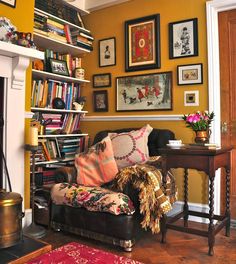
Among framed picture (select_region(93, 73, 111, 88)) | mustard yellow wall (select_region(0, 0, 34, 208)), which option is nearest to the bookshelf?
framed picture (select_region(93, 73, 111, 88))

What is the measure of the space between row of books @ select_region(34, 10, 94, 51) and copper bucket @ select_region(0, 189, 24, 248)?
6.00 ft

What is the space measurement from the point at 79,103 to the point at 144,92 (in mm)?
854

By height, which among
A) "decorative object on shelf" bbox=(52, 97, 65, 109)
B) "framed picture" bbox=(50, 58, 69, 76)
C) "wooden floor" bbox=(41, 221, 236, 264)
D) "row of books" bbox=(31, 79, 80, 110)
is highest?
"framed picture" bbox=(50, 58, 69, 76)

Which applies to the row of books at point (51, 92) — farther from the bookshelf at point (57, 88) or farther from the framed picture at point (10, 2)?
the framed picture at point (10, 2)

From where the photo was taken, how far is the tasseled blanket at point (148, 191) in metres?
2.17

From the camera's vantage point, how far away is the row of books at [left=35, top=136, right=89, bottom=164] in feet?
10.1

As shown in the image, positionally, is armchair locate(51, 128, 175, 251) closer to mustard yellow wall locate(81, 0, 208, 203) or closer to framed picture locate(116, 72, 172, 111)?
mustard yellow wall locate(81, 0, 208, 203)

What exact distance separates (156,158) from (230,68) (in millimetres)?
1165

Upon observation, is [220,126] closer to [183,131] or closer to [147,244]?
[183,131]

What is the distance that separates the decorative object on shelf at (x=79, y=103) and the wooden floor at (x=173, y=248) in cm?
153

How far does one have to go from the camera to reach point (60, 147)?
3322 millimetres

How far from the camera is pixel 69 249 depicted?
212 cm

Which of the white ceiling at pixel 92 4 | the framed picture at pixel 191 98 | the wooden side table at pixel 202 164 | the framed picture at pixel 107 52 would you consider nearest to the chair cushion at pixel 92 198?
the wooden side table at pixel 202 164

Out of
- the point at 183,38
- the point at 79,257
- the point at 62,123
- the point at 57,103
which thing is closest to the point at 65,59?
the point at 57,103
